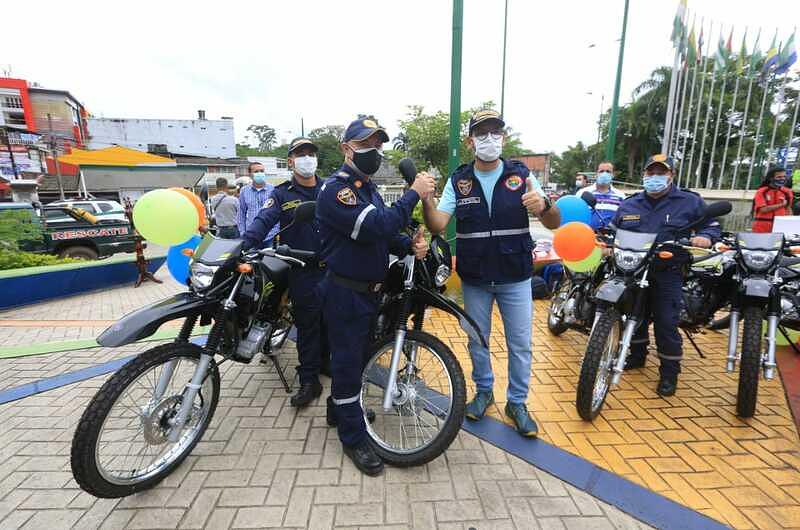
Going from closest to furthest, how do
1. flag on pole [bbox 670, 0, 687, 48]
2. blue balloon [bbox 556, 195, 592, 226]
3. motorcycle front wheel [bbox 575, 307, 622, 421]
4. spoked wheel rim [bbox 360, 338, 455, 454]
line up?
1. spoked wheel rim [bbox 360, 338, 455, 454]
2. motorcycle front wheel [bbox 575, 307, 622, 421]
3. blue balloon [bbox 556, 195, 592, 226]
4. flag on pole [bbox 670, 0, 687, 48]

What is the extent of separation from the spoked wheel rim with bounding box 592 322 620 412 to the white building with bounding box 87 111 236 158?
45.9m

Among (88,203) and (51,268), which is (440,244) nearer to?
(51,268)

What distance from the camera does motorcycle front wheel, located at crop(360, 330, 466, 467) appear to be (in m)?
2.21

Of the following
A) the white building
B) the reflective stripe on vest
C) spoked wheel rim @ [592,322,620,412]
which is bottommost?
spoked wheel rim @ [592,322,620,412]

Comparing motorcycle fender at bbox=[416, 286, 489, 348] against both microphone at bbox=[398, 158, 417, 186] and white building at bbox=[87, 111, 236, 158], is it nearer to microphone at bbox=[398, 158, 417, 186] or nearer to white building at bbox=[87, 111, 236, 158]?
microphone at bbox=[398, 158, 417, 186]

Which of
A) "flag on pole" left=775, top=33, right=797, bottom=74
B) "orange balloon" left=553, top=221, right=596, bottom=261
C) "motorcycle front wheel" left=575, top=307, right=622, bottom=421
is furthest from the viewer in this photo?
"flag on pole" left=775, top=33, right=797, bottom=74

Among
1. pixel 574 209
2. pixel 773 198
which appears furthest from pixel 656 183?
pixel 773 198

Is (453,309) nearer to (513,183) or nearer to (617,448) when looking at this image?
(513,183)

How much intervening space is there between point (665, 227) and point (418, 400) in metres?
2.18

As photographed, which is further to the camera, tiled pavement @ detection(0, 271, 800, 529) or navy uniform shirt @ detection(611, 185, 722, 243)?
navy uniform shirt @ detection(611, 185, 722, 243)

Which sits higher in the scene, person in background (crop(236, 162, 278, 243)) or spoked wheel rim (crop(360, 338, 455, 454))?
person in background (crop(236, 162, 278, 243))

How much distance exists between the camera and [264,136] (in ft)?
264

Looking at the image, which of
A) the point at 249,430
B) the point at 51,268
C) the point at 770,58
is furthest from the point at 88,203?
the point at 770,58

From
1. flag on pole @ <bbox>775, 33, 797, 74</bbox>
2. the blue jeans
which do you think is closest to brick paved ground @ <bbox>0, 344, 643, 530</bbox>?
the blue jeans
